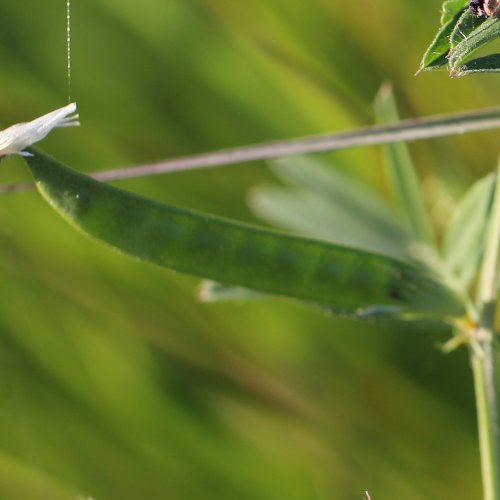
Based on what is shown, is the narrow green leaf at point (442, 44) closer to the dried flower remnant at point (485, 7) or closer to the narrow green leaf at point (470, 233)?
the dried flower remnant at point (485, 7)

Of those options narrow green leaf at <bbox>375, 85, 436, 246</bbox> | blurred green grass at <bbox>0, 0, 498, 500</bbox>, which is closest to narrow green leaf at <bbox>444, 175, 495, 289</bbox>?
narrow green leaf at <bbox>375, 85, 436, 246</bbox>

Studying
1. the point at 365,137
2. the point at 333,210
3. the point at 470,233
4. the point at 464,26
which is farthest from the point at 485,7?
the point at 333,210

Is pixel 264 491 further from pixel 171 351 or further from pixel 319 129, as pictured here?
pixel 319 129

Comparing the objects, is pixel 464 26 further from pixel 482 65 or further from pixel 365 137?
pixel 365 137

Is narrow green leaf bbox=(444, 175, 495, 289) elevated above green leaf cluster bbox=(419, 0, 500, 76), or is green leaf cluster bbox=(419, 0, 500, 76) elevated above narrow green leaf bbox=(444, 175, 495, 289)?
narrow green leaf bbox=(444, 175, 495, 289)

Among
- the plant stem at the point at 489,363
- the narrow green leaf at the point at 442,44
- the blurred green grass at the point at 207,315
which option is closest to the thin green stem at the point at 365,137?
the plant stem at the point at 489,363

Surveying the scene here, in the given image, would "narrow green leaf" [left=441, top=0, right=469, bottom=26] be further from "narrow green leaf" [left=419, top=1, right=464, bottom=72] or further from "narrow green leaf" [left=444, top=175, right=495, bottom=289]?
"narrow green leaf" [left=444, top=175, right=495, bottom=289]
